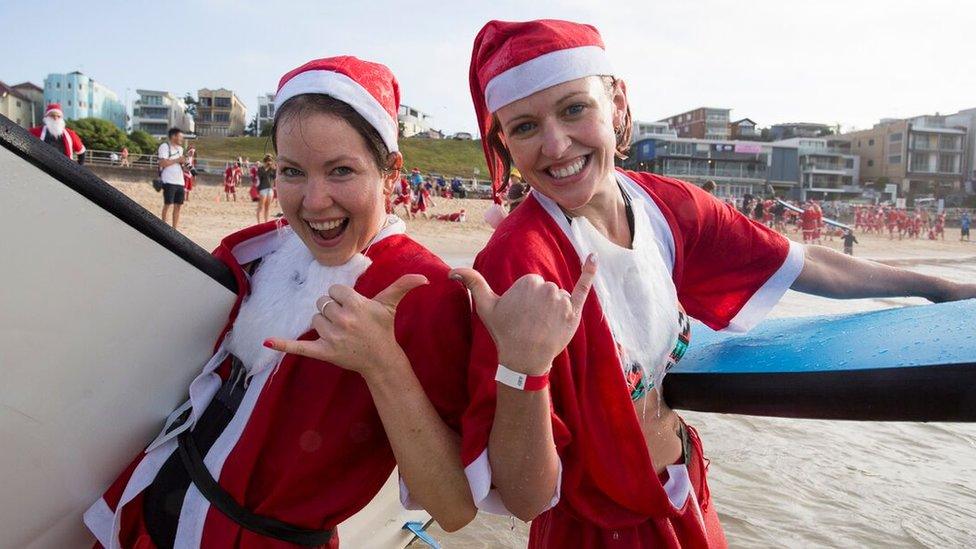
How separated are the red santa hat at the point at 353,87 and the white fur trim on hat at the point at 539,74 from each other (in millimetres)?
261

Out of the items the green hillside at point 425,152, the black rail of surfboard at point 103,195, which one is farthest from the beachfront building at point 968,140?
the black rail of surfboard at point 103,195

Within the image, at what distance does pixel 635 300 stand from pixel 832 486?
3149mm

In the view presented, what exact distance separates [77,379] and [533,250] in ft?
3.56

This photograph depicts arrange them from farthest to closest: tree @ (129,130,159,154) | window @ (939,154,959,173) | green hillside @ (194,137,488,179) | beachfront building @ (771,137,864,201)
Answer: window @ (939,154,959,173), beachfront building @ (771,137,864,201), green hillside @ (194,137,488,179), tree @ (129,130,159,154)

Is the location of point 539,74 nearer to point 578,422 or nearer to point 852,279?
point 578,422

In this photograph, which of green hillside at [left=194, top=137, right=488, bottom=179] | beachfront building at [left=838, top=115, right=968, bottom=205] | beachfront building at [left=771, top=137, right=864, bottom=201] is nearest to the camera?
green hillside at [left=194, top=137, right=488, bottom=179]

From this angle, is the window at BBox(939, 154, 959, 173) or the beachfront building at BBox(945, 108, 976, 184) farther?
the beachfront building at BBox(945, 108, 976, 184)

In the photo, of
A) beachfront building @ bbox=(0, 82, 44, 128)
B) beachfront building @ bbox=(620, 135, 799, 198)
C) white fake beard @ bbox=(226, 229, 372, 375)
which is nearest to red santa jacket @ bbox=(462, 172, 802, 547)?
white fake beard @ bbox=(226, 229, 372, 375)

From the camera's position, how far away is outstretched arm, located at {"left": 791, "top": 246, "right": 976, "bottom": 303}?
2.04 metres

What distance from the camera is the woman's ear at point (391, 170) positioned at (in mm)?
1739

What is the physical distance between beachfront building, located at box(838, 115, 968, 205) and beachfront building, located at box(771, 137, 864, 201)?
2.89 m

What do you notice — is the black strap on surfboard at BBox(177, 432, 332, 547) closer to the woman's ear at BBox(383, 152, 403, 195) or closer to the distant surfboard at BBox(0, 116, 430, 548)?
the distant surfboard at BBox(0, 116, 430, 548)

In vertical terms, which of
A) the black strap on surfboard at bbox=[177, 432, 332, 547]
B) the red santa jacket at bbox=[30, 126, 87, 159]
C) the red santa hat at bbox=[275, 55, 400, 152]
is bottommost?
the black strap on surfboard at bbox=[177, 432, 332, 547]

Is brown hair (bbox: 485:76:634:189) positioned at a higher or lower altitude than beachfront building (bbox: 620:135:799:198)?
lower
